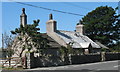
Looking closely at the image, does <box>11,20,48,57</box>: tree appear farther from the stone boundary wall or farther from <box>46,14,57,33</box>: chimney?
<box>46,14,57,33</box>: chimney

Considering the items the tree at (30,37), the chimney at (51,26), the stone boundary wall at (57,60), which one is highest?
the chimney at (51,26)

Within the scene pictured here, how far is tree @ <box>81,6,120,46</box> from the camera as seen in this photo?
56656mm

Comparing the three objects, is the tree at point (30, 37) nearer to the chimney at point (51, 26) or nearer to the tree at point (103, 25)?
the chimney at point (51, 26)

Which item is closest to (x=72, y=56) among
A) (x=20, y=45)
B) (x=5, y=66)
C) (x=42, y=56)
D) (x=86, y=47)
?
(x=42, y=56)

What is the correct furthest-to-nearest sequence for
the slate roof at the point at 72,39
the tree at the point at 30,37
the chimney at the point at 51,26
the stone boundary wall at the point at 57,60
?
the chimney at the point at 51,26
the slate roof at the point at 72,39
the tree at the point at 30,37
the stone boundary wall at the point at 57,60

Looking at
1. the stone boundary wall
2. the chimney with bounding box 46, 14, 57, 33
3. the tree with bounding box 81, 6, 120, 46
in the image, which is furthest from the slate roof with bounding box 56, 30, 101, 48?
the tree with bounding box 81, 6, 120, 46

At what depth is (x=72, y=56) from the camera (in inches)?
1119

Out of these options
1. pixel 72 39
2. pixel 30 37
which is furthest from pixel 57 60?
pixel 72 39

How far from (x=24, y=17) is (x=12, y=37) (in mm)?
9493

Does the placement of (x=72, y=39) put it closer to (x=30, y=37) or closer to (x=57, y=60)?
(x=57, y=60)

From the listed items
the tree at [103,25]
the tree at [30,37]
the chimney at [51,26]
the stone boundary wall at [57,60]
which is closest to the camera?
the stone boundary wall at [57,60]

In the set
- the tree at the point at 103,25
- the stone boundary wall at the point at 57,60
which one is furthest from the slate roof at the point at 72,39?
the tree at the point at 103,25

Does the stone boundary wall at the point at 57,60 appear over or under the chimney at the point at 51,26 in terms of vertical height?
under

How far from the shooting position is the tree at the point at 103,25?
56.7 metres
